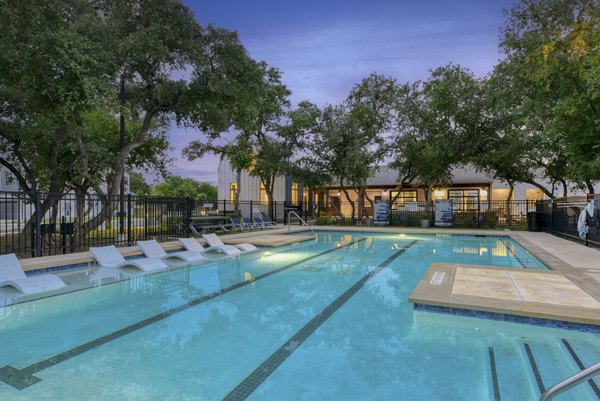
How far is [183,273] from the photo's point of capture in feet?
25.7

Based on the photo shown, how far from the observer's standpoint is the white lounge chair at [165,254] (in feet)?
28.4

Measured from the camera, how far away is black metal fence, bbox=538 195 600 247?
9820 mm

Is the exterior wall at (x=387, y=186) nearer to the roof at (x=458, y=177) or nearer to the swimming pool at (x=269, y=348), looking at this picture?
the roof at (x=458, y=177)

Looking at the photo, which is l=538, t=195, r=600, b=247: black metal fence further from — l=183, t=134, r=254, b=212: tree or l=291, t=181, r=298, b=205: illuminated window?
l=291, t=181, r=298, b=205: illuminated window

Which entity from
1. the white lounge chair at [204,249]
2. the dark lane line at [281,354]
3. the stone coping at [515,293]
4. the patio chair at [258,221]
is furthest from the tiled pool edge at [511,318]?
the patio chair at [258,221]

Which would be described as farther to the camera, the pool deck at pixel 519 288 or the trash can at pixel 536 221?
the trash can at pixel 536 221

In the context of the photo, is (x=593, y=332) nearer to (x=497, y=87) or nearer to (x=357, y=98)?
(x=497, y=87)

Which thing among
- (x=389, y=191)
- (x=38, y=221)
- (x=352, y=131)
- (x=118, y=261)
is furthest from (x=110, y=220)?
(x=389, y=191)

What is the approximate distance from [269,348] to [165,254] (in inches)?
237

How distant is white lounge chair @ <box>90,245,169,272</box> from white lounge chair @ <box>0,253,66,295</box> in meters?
1.55

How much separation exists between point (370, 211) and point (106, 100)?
23.2 meters

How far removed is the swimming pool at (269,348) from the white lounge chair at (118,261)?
1149 mm

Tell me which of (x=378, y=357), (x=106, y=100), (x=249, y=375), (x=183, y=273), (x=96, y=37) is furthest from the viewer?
(x=96, y=37)

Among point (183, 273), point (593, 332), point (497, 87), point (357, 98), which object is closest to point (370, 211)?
point (357, 98)
